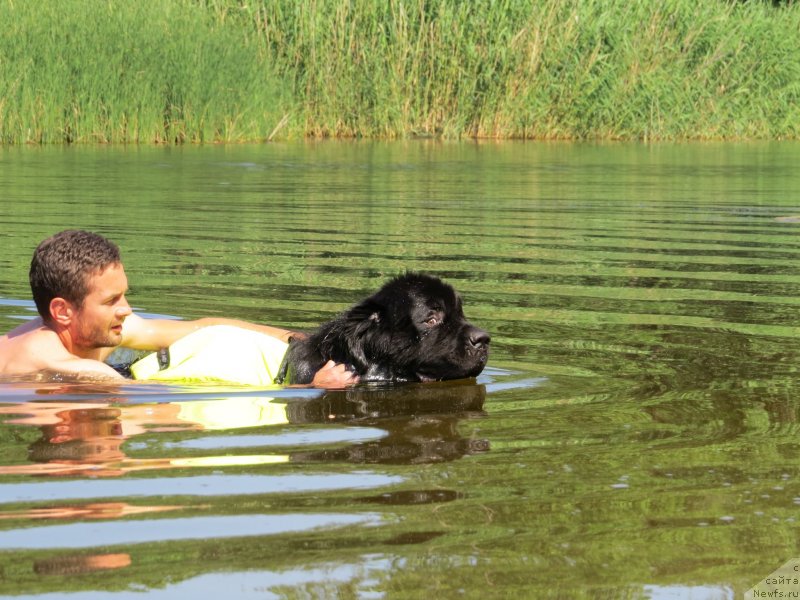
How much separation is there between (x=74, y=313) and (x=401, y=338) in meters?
1.46

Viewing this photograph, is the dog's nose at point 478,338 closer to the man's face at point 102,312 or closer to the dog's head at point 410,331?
the dog's head at point 410,331

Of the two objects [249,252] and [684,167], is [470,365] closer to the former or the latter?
[249,252]

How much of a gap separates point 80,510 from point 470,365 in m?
2.60

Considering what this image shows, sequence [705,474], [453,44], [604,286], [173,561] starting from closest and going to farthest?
1. [173,561]
2. [705,474]
3. [604,286]
4. [453,44]

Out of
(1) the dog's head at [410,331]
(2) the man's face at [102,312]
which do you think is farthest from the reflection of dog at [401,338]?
(2) the man's face at [102,312]

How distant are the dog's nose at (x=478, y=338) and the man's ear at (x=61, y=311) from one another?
69.2 inches

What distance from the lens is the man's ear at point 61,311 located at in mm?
6238

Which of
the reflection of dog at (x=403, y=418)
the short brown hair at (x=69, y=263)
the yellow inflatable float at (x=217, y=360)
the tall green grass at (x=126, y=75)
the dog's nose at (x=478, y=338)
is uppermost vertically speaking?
the tall green grass at (x=126, y=75)

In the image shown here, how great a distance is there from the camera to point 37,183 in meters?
17.4

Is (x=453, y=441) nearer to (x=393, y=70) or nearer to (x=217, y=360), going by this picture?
(x=217, y=360)

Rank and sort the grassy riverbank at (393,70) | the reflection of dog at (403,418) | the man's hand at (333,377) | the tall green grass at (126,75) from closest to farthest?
1. the reflection of dog at (403,418)
2. the man's hand at (333,377)
3. the tall green grass at (126,75)
4. the grassy riverbank at (393,70)

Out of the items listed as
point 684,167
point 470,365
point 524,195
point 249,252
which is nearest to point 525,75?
point 684,167

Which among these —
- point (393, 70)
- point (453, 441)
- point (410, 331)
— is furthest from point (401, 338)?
point (393, 70)

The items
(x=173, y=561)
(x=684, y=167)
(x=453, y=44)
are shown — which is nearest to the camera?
(x=173, y=561)
